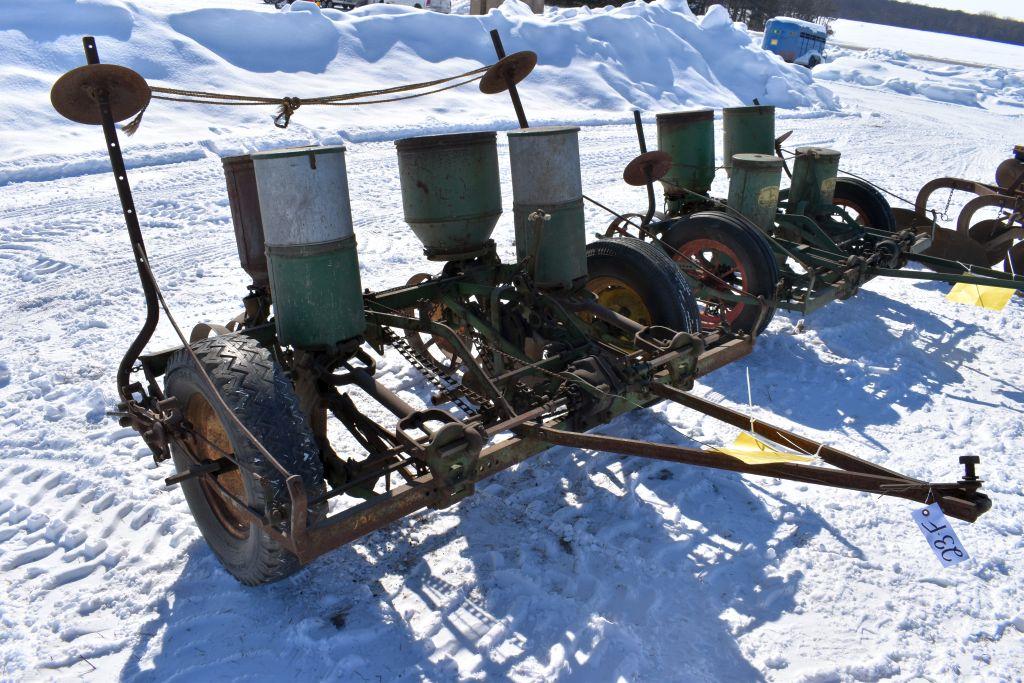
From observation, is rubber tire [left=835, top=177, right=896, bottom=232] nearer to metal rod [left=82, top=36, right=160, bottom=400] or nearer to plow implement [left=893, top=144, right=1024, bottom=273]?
plow implement [left=893, top=144, right=1024, bottom=273]

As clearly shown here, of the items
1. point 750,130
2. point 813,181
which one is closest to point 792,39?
point 750,130

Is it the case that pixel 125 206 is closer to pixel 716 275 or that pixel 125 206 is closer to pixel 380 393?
pixel 380 393

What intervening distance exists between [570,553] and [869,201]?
5.91 meters

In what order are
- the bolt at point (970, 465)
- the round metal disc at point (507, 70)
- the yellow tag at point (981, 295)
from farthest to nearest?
the yellow tag at point (981, 295)
the round metal disc at point (507, 70)
the bolt at point (970, 465)

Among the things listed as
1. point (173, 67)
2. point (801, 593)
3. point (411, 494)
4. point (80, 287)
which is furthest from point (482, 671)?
point (173, 67)

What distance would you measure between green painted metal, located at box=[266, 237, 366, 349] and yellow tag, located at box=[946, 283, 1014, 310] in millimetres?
4584

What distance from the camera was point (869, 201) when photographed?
798 centimetres

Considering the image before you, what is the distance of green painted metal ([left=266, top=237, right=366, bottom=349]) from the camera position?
3.62m

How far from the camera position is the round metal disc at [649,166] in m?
5.61

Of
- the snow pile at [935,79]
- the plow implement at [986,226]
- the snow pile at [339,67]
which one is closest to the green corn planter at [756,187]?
the plow implement at [986,226]

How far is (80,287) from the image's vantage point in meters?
6.89

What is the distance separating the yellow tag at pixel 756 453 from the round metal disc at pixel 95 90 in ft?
9.23

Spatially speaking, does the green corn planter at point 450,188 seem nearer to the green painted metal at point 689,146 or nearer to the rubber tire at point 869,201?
the green painted metal at point 689,146

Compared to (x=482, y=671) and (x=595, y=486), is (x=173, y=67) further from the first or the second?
(x=482, y=671)
